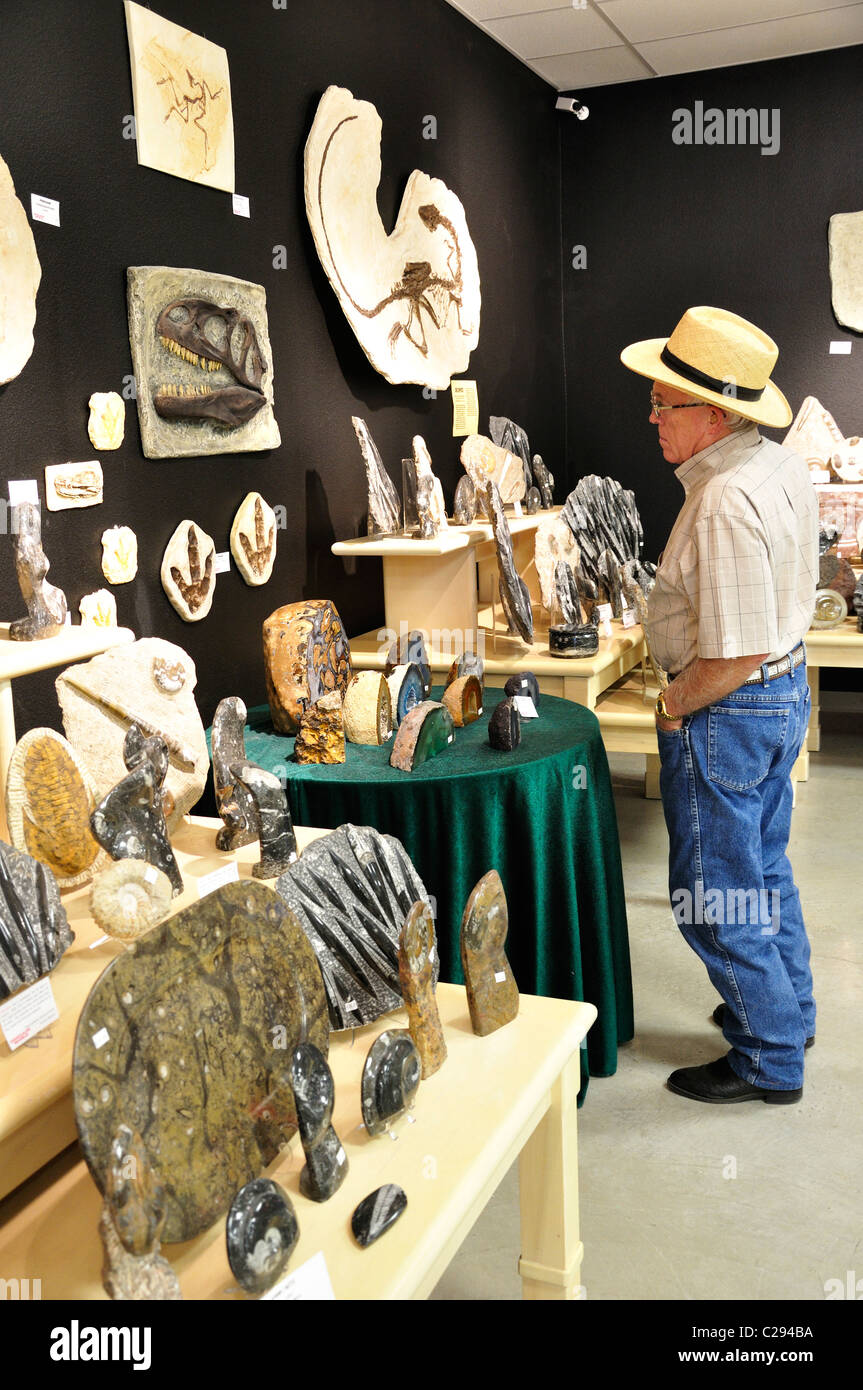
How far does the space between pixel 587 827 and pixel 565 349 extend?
418 cm

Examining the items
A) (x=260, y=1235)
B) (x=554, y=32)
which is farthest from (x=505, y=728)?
(x=554, y=32)

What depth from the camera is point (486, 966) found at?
1.58 meters

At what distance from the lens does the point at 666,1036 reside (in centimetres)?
290

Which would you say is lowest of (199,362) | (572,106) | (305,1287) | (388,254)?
(305,1287)

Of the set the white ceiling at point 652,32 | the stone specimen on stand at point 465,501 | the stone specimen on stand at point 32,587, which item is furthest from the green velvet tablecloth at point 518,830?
the white ceiling at point 652,32

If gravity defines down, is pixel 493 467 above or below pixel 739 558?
above

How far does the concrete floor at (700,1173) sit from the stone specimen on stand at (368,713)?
3.22ft

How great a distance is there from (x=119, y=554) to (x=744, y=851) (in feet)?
5.09

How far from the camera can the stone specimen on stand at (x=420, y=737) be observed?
254cm

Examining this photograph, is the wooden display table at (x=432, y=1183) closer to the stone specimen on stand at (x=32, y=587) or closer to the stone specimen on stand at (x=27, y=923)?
the stone specimen on stand at (x=27, y=923)

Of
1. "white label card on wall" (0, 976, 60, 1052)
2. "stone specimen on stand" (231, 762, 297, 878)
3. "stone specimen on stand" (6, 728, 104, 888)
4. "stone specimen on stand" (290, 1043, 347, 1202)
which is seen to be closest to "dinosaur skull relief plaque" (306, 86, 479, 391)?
"stone specimen on stand" (231, 762, 297, 878)

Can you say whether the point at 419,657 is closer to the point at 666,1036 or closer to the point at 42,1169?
the point at 666,1036

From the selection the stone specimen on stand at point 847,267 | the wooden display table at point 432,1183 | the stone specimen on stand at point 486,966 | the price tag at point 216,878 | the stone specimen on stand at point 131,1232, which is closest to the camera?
the stone specimen on stand at point 131,1232

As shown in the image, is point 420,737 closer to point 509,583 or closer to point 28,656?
point 28,656
